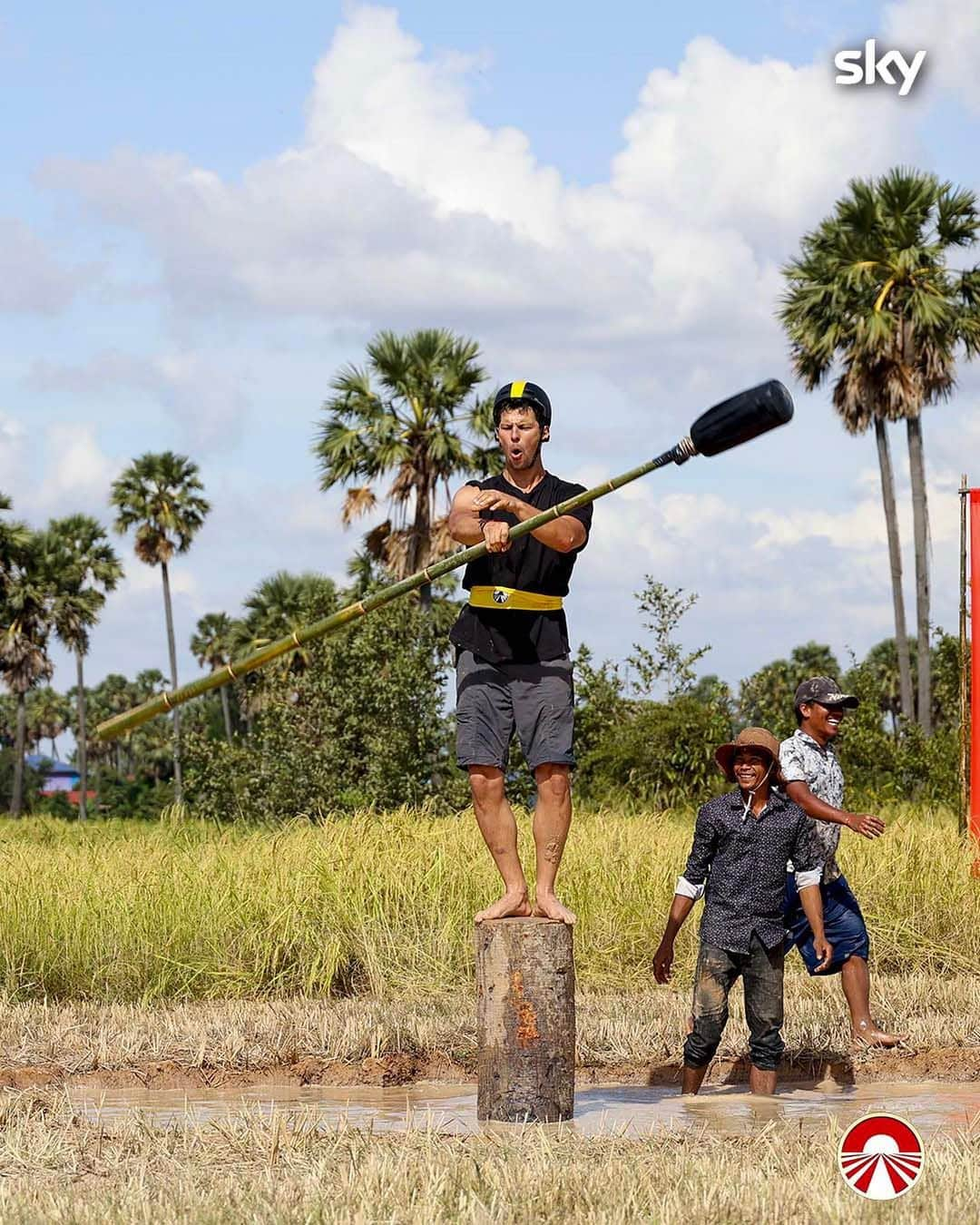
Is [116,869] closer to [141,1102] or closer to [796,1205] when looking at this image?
[141,1102]

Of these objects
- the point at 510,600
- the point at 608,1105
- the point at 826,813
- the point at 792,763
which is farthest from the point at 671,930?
the point at 510,600

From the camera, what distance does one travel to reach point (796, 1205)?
5.09 metres

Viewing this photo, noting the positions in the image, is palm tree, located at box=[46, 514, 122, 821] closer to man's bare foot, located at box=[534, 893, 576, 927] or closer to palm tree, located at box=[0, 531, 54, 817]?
palm tree, located at box=[0, 531, 54, 817]

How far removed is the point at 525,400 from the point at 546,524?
1.90 ft

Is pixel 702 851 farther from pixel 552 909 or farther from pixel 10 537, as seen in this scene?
pixel 10 537

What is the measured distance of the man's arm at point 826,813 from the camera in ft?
26.0

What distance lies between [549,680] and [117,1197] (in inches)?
107

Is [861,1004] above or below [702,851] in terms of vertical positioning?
below

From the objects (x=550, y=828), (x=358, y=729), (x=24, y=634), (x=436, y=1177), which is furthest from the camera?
(x=24, y=634)

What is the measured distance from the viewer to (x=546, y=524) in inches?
278

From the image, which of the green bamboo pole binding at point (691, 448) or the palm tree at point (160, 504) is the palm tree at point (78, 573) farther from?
the green bamboo pole binding at point (691, 448)

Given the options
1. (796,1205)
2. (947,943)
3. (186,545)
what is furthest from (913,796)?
(186,545)

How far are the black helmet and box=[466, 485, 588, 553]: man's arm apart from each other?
385mm

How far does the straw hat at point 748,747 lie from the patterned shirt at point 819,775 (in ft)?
1.49
